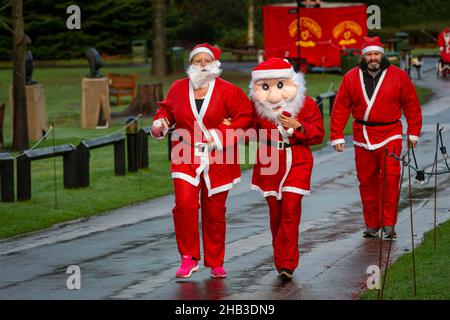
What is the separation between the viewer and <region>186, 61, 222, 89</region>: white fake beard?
1199 cm

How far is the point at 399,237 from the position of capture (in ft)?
47.3

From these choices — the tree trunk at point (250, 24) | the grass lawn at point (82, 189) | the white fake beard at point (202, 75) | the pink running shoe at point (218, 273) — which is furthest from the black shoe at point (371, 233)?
the tree trunk at point (250, 24)

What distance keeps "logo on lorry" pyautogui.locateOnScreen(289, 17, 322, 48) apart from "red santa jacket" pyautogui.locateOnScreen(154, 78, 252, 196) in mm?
37795

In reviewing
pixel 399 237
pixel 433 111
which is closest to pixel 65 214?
pixel 399 237

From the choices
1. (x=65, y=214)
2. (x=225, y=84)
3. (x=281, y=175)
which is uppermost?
(x=225, y=84)

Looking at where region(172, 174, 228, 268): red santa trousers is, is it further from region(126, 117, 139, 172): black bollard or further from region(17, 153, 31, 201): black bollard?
region(126, 117, 139, 172): black bollard

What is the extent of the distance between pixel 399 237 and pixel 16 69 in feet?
42.7

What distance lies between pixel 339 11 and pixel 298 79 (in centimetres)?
3827
